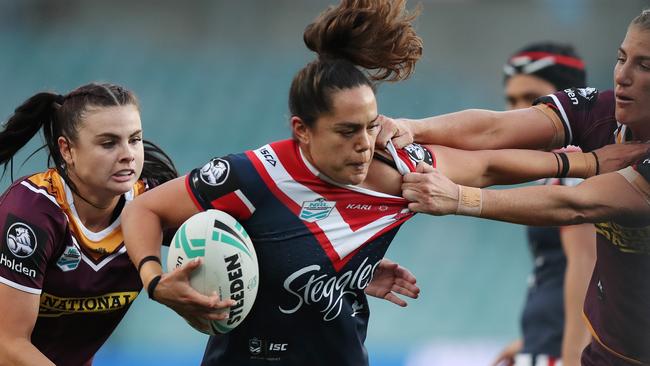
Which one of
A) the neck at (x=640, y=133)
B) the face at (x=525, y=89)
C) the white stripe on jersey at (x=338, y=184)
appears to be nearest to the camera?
the white stripe on jersey at (x=338, y=184)

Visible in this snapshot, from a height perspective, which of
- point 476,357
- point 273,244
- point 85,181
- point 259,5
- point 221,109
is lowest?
point 476,357

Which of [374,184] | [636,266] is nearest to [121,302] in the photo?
[374,184]

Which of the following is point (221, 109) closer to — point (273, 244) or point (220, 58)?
point (220, 58)

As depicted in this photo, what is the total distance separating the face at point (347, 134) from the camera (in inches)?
149

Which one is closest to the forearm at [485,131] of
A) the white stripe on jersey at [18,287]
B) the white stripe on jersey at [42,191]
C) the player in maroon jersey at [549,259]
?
the white stripe on jersey at [42,191]

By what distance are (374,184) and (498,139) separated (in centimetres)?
57

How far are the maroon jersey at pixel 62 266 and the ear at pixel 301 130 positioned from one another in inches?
36.3

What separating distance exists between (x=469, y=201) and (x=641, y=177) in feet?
2.28

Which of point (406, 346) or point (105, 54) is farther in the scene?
point (105, 54)

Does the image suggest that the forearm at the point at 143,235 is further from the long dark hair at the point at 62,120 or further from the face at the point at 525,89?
the face at the point at 525,89

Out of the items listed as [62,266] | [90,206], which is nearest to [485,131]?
[90,206]

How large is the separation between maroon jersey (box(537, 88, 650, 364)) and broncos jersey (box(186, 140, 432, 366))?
73 centimetres

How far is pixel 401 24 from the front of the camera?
4.09 m

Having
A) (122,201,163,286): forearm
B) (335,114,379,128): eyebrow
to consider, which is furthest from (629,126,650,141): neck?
(122,201,163,286): forearm
